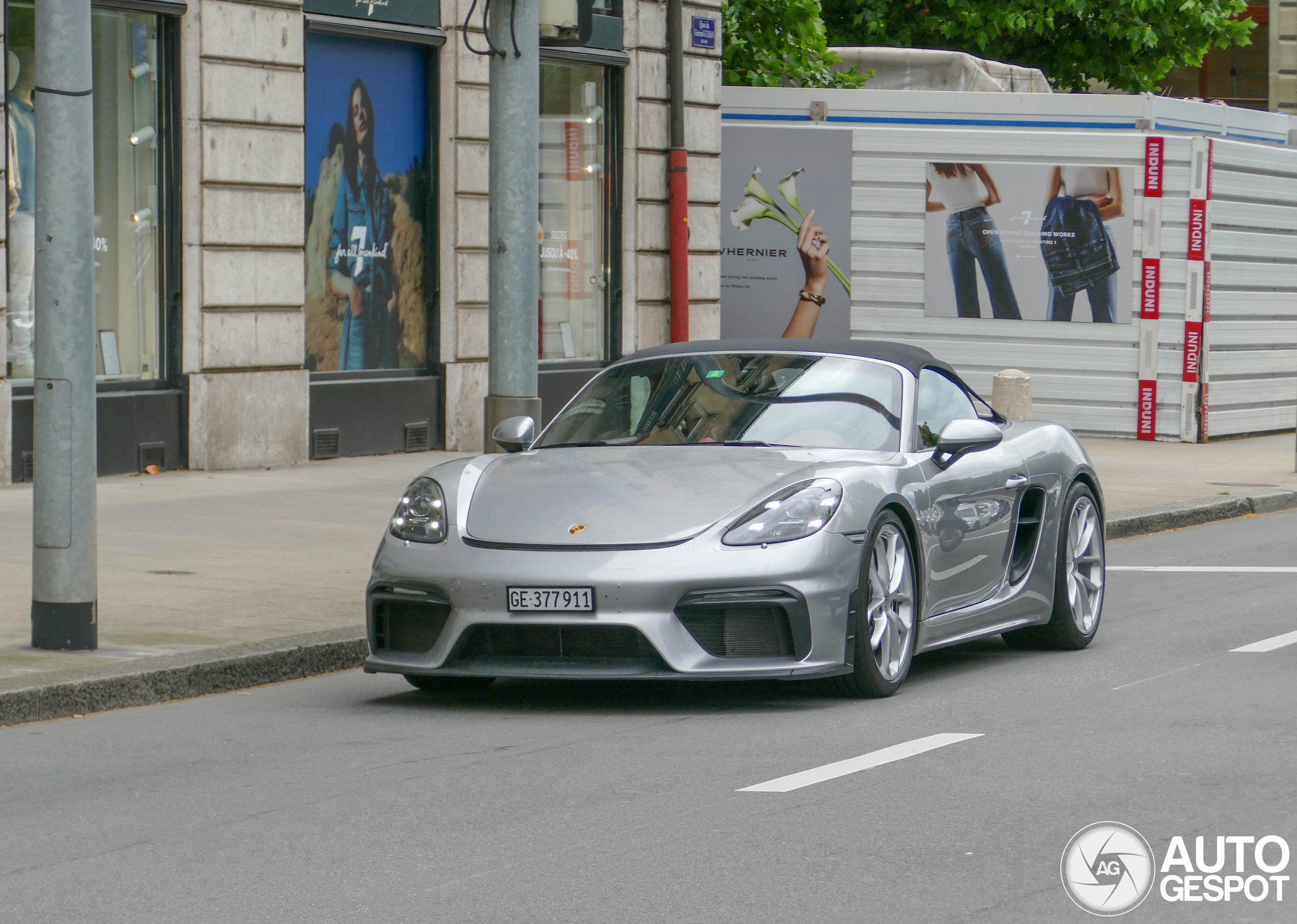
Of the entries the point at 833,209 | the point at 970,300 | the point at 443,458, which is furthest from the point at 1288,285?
the point at 443,458

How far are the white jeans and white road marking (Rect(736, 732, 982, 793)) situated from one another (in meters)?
9.30

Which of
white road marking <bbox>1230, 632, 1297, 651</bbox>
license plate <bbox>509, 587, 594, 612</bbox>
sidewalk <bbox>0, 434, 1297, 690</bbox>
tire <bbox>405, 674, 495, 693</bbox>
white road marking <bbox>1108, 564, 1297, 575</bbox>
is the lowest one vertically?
white road marking <bbox>1108, 564, 1297, 575</bbox>

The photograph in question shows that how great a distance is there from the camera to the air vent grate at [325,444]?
16391 millimetres

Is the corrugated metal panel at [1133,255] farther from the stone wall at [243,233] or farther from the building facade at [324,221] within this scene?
the stone wall at [243,233]

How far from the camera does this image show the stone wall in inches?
603

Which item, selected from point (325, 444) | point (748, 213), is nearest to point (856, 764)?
point (325, 444)

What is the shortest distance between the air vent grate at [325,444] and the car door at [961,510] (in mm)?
8447

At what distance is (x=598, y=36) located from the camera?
62.0 ft

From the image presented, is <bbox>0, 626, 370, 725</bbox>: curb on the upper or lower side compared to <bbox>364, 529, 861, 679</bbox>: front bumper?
lower

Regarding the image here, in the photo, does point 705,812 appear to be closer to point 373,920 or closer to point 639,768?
point 639,768

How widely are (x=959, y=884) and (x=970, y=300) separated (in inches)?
669

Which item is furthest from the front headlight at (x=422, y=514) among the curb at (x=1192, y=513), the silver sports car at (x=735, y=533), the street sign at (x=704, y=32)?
the street sign at (x=704, y=32)

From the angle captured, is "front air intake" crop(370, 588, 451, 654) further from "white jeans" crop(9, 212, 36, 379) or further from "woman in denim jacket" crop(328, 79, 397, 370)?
"woman in denim jacket" crop(328, 79, 397, 370)

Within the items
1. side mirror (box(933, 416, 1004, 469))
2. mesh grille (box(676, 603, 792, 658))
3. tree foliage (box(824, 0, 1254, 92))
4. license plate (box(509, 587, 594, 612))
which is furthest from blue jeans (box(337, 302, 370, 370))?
tree foliage (box(824, 0, 1254, 92))
